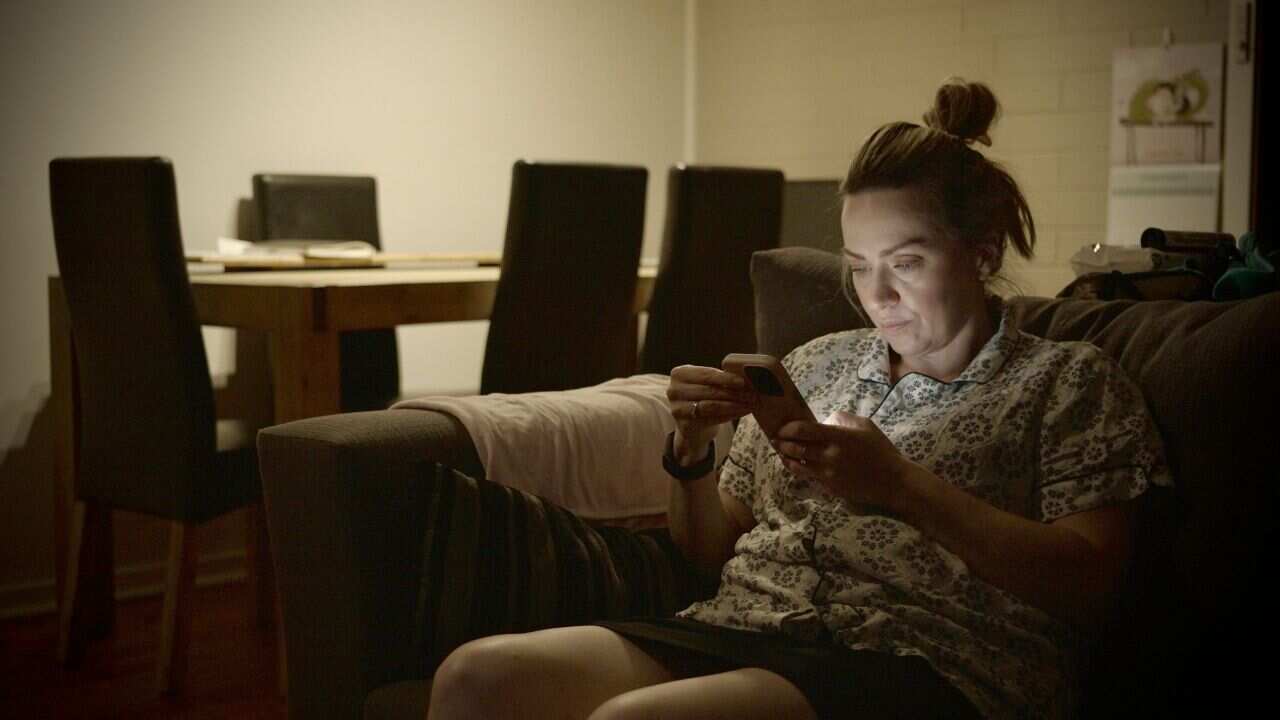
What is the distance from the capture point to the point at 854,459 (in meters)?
1.19

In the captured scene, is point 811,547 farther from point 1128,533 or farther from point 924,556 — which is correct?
point 1128,533

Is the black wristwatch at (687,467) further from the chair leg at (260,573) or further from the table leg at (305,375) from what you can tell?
the chair leg at (260,573)

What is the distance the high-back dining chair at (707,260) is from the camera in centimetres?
299

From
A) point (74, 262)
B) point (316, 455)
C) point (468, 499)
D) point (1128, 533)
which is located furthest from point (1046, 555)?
point (74, 262)

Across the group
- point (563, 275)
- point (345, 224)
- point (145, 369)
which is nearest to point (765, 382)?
point (563, 275)

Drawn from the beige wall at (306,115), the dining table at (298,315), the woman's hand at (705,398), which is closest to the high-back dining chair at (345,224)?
the beige wall at (306,115)

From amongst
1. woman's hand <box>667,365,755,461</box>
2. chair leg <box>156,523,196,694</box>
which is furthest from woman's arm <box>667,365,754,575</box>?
chair leg <box>156,523,196,694</box>

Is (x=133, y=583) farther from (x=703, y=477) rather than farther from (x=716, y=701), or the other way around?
(x=716, y=701)

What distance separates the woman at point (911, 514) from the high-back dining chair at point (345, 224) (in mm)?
2082

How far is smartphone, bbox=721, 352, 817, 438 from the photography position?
1256 mm

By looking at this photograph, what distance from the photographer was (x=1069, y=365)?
1.27 m

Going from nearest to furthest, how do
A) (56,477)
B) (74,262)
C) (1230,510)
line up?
(1230,510) < (74,262) < (56,477)

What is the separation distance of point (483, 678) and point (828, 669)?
312 mm

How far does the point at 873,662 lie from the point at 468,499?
494 mm
